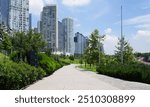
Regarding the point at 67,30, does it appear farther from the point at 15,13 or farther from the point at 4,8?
the point at 4,8

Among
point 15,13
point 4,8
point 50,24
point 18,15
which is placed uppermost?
point 4,8

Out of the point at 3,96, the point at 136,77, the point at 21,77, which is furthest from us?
the point at 136,77

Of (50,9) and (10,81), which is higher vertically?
(50,9)

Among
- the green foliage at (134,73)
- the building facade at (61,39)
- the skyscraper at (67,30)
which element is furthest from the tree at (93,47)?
the skyscraper at (67,30)

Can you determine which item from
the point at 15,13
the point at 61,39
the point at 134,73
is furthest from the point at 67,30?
the point at 134,73

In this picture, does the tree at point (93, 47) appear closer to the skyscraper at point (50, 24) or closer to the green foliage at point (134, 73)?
the green foliage at point (134, 73)

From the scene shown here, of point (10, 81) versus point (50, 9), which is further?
point (50, 9)

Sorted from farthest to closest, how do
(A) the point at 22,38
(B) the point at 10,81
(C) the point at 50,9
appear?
(C) the point at 50,9
(A) the point at 22,38
(B) the point at 10,81

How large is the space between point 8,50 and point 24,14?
51.5m

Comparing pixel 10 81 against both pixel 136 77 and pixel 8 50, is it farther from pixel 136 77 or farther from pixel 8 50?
pixel 8 50

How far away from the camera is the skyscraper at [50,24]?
5477 inches

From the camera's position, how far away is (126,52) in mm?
65812

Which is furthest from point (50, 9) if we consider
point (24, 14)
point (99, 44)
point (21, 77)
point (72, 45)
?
point (21, 77)

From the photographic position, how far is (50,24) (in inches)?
5645
